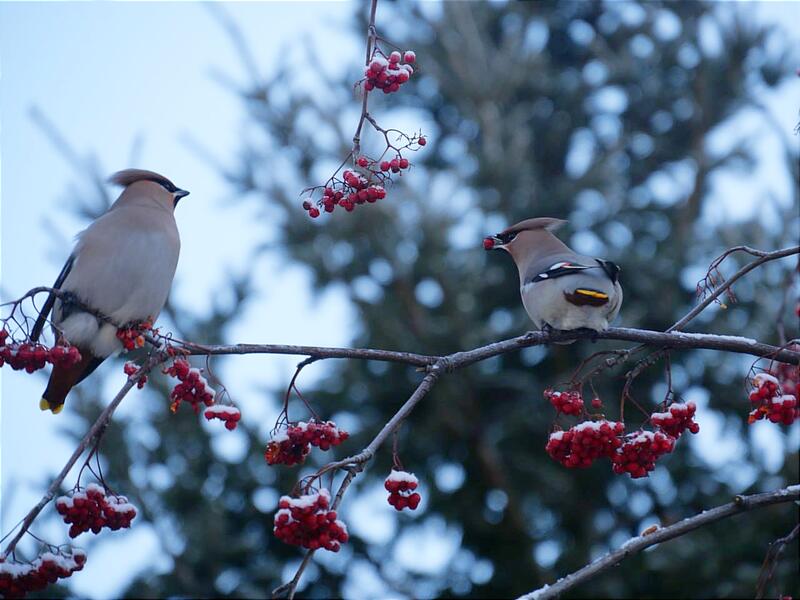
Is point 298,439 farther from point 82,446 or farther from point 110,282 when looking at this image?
point 110,282

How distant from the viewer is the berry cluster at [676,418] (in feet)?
7.41

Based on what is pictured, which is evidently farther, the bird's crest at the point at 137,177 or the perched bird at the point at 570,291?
the bird's crest at the point at 137,177

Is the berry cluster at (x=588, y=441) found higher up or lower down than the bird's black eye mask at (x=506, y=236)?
lower down

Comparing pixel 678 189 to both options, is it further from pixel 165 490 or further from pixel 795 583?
pixel 165 490

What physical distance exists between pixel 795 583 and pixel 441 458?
74.3 inches

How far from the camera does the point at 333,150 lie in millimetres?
5879

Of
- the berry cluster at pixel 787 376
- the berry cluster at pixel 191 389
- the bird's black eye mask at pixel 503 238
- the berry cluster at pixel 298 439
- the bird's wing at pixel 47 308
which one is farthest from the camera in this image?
the bird's black eye mask at pixel 503 238

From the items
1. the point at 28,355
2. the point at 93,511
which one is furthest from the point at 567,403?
the point at 28,355

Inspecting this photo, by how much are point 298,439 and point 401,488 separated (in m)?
0.23

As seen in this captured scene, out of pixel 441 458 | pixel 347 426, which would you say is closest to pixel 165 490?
pixel 347 426

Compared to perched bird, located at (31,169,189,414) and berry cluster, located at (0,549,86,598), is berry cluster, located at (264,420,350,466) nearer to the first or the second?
berry cluster, located at (0,549,86,598)

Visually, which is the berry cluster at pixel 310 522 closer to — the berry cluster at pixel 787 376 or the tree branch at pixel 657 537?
the tree branch at pixel 657 537

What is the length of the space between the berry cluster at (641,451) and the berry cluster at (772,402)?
0.64 feet

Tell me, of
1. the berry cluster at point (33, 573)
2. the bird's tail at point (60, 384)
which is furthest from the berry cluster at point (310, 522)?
the bird's tail at point (60, 384)
